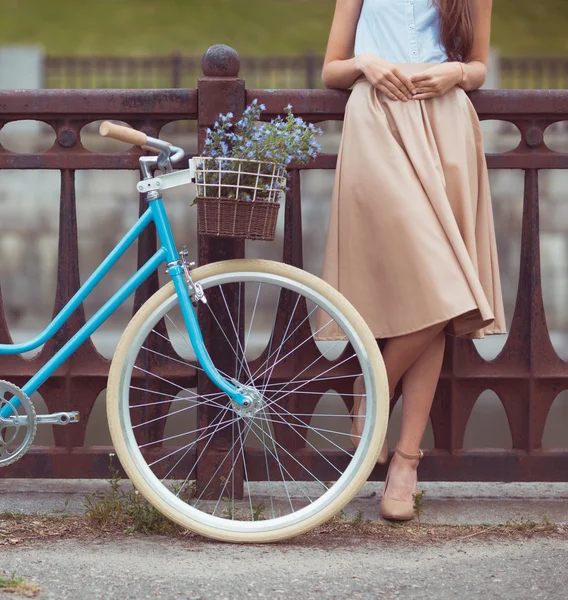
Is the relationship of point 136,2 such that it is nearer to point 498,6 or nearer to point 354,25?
point 498,6

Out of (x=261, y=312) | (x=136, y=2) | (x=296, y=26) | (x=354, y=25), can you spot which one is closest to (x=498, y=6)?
(x=296, y=26)

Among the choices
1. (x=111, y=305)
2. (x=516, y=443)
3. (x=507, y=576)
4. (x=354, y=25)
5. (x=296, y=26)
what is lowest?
(x=507, y=576)

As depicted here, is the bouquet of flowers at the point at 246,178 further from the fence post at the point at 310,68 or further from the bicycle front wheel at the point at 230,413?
the fence post at the point at 310,68

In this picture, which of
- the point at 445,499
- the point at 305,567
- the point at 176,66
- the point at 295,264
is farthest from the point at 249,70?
the point at 305,567

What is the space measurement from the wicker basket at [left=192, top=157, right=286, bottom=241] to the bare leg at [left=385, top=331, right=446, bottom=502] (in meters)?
0.75

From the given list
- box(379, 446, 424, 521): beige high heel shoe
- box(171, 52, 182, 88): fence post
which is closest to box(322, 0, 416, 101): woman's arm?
box(379, 446, 424, 521): beige high heel shoe

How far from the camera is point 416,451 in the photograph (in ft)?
11.3

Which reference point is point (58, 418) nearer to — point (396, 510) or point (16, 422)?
point (16, 422)

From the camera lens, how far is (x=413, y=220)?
127 inches

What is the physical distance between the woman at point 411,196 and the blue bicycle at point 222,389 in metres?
0.19

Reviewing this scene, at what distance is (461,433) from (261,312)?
940cm

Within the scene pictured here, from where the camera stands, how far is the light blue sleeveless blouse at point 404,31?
335 cm

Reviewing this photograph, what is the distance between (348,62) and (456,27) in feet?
1.17

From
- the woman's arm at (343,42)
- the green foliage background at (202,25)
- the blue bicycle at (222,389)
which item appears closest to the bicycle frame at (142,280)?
the blue bicycle at (222,389)
